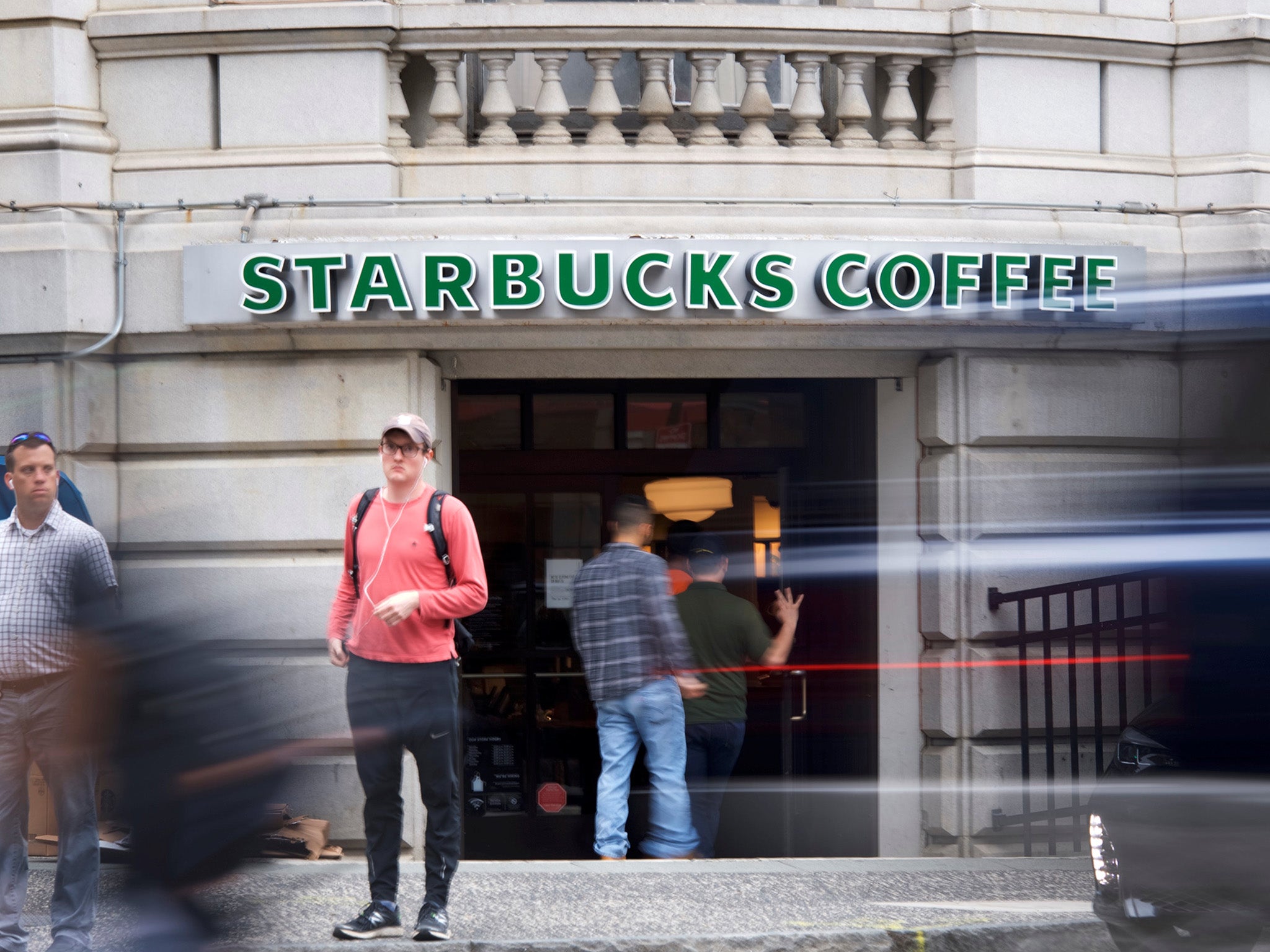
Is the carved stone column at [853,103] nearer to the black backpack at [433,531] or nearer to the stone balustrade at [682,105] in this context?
the stone balustrade at [682,105]

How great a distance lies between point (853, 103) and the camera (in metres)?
7.40

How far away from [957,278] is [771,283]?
0.99 m

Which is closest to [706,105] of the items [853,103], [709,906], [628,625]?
[853,103]

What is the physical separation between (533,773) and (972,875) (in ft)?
9.36

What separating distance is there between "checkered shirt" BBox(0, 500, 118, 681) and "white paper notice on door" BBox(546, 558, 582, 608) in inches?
144

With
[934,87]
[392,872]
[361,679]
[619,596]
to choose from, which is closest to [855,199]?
[934,87]

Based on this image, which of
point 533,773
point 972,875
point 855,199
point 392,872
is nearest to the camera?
point 392,872

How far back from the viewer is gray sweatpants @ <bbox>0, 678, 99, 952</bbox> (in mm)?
4707

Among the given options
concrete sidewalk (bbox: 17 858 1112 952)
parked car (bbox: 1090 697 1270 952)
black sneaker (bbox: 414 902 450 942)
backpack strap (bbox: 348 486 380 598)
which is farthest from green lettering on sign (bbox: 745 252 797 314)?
black sneaker (bbox: 414 902 450 942)

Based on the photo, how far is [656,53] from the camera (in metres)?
7.28

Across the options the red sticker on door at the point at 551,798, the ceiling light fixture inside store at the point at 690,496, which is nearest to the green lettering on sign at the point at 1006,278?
the ceiling light fixture inside store at the point at 690,496

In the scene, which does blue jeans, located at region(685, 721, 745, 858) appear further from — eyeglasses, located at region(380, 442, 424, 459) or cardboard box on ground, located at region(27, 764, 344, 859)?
eyeglasses, located at region(380, 442, 424, 459)

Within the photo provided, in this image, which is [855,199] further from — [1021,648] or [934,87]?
[1021,648]

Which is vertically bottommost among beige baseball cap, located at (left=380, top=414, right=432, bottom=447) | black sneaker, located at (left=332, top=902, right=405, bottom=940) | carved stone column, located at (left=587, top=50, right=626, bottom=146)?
black sneaker, located at (left=332, top=902, right=405, bottom=940)
